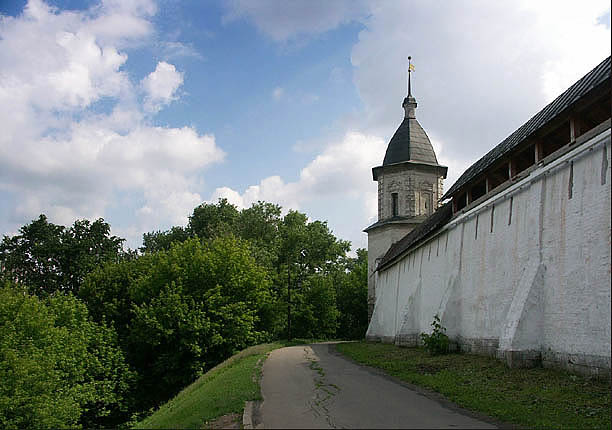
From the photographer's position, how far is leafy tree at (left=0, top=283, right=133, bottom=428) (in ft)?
82.0

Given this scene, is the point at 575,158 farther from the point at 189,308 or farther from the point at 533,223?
the point at 189,308

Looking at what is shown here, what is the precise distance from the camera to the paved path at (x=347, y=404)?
8.81m

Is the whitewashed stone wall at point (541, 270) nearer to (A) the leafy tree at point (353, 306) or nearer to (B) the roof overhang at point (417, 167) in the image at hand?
(B) the roof overhang at point (417, 167)

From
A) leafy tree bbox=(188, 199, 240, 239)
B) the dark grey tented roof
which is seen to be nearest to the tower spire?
the dark grey tented roof

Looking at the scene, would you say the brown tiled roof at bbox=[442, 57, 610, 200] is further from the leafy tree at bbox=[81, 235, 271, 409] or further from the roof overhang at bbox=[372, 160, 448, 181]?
the roof overhang at bbox=[372, 160, 448, 181]

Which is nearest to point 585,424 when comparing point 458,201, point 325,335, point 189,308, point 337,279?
point 458,201

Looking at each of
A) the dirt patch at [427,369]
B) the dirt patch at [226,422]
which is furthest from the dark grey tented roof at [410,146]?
the dirt patch at [226,422]

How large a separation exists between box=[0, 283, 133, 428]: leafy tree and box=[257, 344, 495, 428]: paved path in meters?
14.4

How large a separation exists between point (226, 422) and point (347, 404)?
2.40m

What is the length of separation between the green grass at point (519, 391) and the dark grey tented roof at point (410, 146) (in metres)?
28.6

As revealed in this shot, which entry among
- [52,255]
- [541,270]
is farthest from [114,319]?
[541,270]

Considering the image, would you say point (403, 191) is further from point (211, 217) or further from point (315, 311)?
point (211, 217)

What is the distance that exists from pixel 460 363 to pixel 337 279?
44654mm

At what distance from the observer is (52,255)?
47906mm
